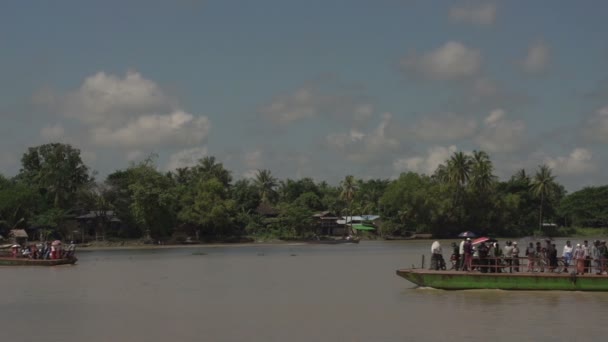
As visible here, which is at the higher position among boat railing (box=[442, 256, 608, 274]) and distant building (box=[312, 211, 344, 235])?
distant building (box=[312, 211, 344, 235])

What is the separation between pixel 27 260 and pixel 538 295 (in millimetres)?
35172

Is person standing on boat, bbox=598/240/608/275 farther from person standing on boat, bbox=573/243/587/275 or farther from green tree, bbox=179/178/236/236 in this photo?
green tree, bbox=179/178/236/236

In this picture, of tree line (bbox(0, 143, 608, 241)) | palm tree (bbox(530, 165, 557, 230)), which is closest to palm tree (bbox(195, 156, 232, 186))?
tree line (bbox(0, 143, 608, 241))

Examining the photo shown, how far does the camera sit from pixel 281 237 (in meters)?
99.2

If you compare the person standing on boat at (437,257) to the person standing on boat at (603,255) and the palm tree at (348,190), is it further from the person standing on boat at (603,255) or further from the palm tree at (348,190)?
the palm tree at (348,190)

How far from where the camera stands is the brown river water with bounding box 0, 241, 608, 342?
20812mm

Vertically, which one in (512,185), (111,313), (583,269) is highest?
(512,185)

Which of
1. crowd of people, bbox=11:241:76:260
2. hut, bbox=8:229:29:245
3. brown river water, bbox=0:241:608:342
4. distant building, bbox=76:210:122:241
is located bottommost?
brown river water, bbox=0:241:608:342

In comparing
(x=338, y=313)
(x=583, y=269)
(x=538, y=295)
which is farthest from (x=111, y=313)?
(x=583, y=269)

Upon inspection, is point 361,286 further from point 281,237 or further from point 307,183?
point 307,183

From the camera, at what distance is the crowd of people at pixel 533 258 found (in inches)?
1082

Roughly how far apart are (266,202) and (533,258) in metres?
89.0

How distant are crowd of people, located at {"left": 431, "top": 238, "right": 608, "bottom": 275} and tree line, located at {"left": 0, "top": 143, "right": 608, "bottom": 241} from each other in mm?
60719

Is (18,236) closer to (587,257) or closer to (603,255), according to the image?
(587,257)
